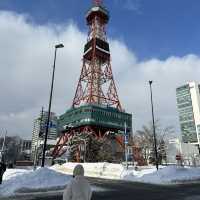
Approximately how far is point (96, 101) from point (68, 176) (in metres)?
68.1

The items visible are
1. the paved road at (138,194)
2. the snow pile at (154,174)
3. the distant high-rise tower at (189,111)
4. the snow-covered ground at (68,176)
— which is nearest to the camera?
the paved road at (138,194)

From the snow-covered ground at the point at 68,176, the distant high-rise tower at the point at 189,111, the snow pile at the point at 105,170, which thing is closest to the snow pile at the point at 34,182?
the snow-covered ground at the point at 68,176

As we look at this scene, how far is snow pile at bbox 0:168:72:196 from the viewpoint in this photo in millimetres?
13867

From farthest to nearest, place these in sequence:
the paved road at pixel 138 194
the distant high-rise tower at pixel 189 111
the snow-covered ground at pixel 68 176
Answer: the distant high-rise tower at pixel 189 111 < the snow-covered ground at pixel 68 176 < the paved road at pixel 138 194

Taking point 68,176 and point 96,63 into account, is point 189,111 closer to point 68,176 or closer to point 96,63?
point 96,63

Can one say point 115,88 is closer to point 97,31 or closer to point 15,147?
point 97,31

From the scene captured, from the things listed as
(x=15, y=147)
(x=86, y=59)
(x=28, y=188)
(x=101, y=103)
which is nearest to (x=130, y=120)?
(x=101, y=103)

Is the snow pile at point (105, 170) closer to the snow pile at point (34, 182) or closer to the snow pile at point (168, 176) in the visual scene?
the snow pile at point (168, 176)

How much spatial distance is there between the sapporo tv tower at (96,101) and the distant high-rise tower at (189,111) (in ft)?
169

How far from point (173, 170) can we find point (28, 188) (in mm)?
16502

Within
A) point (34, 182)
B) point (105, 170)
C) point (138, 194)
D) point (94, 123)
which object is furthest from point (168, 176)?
point (94, 123)

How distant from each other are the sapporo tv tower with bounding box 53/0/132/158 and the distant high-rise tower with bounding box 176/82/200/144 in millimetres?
51481

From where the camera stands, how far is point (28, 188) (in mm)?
14031

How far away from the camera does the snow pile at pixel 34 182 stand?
13.9m
